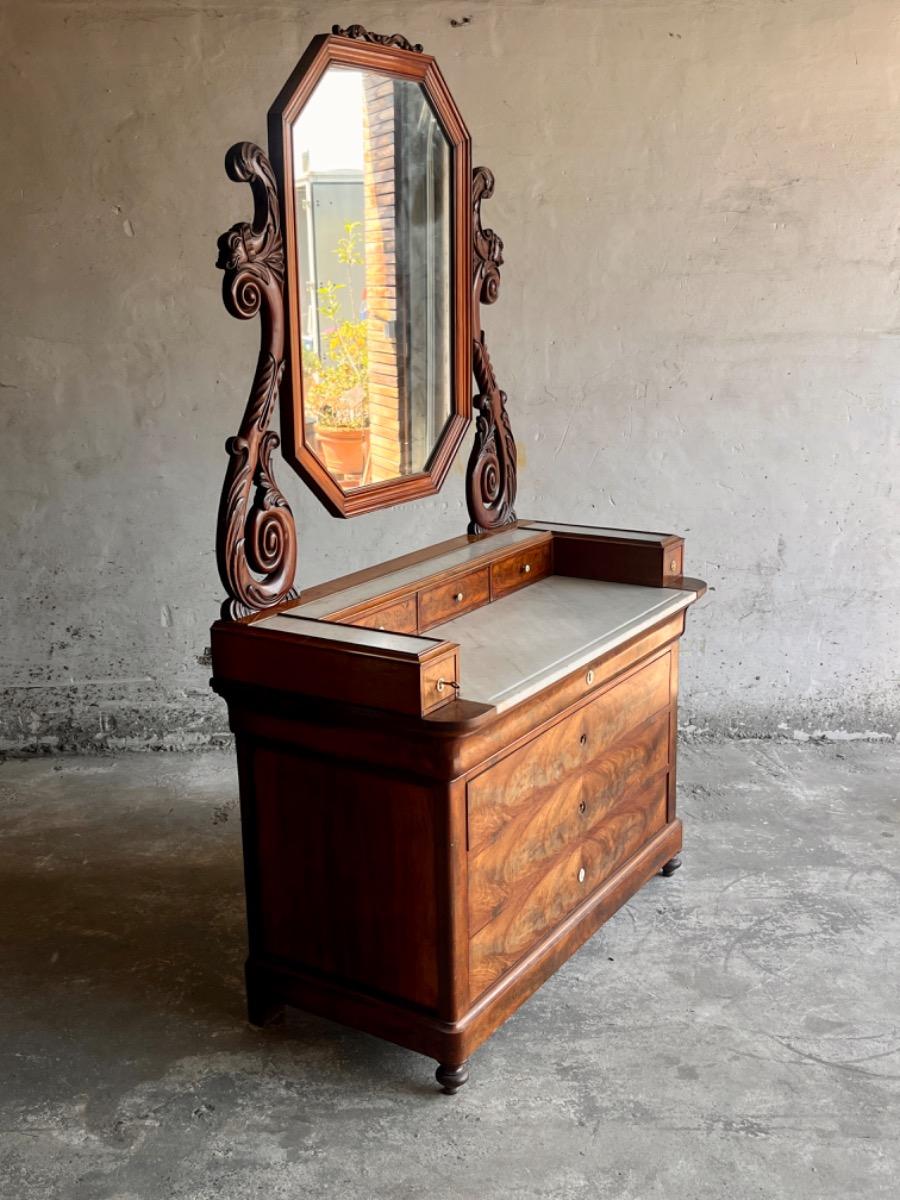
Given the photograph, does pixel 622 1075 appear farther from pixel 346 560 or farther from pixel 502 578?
pixel 346 560

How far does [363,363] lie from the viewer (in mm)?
3166

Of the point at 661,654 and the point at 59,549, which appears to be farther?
the point at 59,549

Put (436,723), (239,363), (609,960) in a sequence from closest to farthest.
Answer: (436,723) → (609,960) → (239,363)

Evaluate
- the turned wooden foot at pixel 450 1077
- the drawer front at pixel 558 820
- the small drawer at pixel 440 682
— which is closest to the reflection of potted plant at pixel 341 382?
the small drawer at pixel 440 682

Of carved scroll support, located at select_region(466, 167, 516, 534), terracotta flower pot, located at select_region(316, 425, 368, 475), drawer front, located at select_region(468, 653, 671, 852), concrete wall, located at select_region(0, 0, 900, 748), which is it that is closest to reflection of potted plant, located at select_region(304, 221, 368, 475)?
terracotta flower pot, located at select_region(316, 425, 368, 475)

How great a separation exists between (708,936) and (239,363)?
2.74 m

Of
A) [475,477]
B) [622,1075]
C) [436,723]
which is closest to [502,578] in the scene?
[475,477]

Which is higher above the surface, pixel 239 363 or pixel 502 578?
pixel 239 363

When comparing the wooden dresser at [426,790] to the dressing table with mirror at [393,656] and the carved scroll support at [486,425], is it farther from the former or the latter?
the carved scroll support at [486,425]

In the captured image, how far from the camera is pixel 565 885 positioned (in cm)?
322

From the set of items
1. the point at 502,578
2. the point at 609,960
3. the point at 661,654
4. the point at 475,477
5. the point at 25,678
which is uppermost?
the point at 475,477

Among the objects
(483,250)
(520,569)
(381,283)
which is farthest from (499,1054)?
(483,250)

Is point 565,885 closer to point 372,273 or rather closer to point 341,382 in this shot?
point 341,382

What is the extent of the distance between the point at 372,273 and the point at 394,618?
910mm
